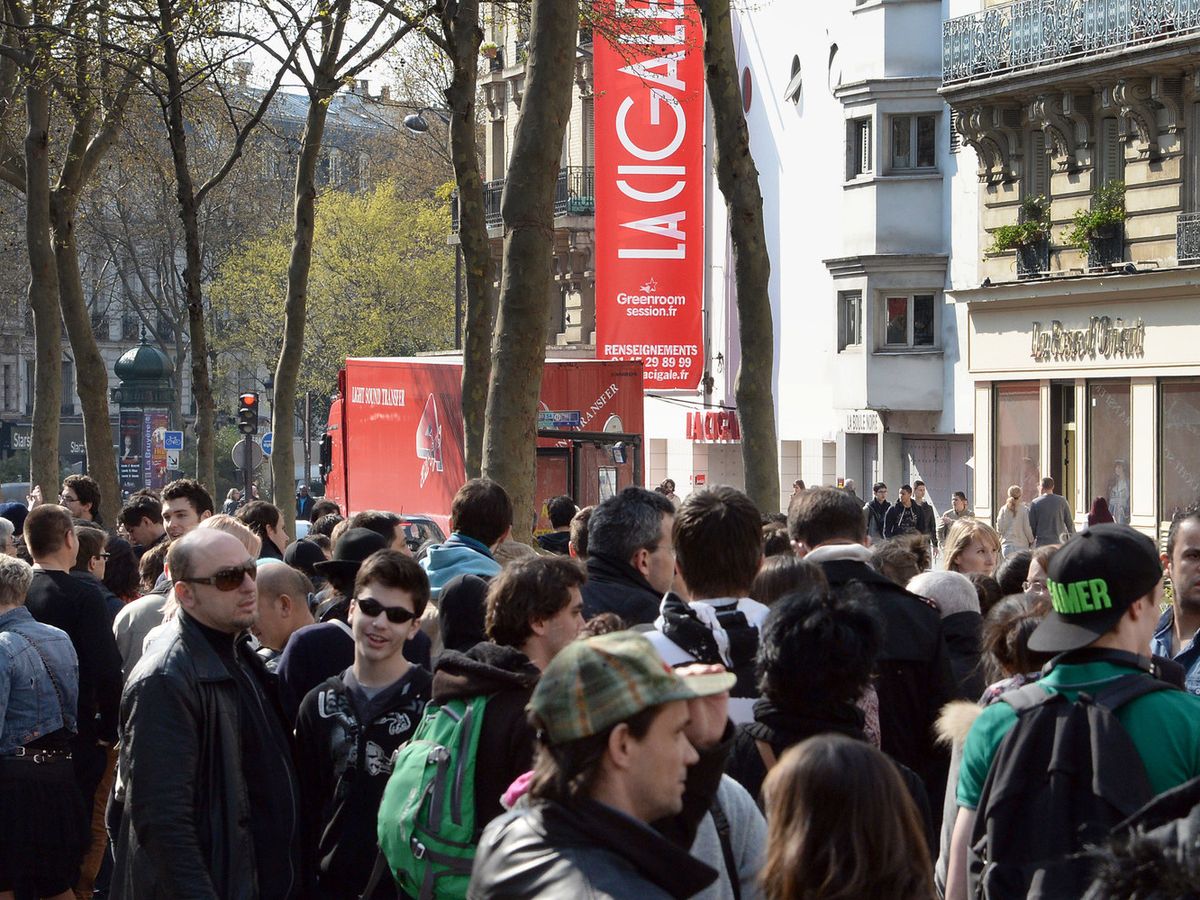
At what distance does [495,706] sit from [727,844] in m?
1.08

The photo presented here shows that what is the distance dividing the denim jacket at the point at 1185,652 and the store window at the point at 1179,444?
2396 centimetres

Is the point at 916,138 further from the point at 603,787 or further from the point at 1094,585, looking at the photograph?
the point at 603,787

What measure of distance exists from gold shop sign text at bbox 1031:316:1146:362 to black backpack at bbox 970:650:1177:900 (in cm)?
2777

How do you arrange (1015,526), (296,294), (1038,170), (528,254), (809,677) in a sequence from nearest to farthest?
1. (809,677)
2. (528,254)
3. (296,294)
4. (1015,526)
5. (1038,170)

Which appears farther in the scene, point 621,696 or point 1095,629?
point 1095,629

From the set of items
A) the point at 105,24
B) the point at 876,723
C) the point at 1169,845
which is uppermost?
the point at 105,24

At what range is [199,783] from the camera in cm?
525

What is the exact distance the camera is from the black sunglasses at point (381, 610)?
567 centimetres

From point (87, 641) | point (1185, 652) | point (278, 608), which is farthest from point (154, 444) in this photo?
point (1185, 652)

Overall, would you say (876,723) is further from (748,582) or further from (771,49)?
(771,49)

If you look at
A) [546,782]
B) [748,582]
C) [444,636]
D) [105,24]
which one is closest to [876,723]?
[748,582]

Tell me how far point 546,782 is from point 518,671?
5.25 feet

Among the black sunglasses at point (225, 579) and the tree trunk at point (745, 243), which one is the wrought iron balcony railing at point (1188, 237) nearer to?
the tree trunk at point (745, 243)

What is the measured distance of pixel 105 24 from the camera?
74.8 ft
